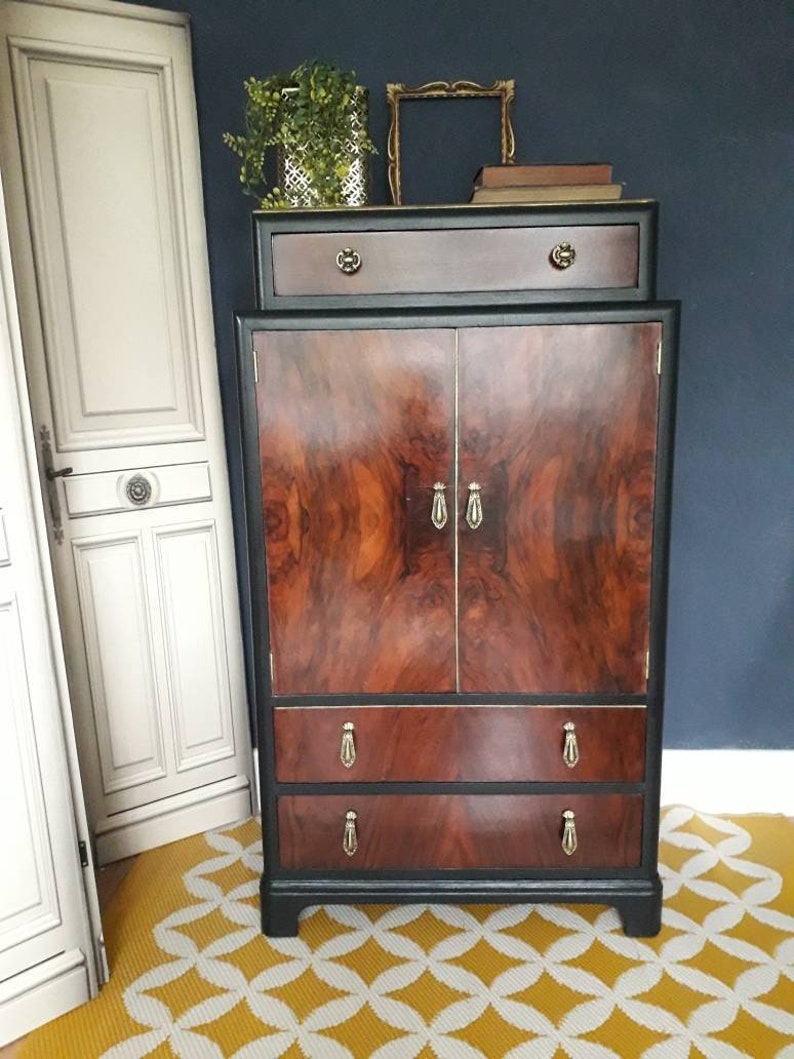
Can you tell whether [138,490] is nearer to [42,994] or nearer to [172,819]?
[172,819]

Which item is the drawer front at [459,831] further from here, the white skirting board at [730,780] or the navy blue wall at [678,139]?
the navy blue wall at [678,139]

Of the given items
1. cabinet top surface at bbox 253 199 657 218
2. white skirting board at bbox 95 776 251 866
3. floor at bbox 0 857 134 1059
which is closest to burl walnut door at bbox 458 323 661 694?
cabinet top surface at bbox 253 199 657 218

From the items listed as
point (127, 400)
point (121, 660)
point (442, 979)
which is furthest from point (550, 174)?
point (442, 979)

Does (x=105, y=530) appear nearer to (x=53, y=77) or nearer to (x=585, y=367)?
Result: (x=53, y=77)

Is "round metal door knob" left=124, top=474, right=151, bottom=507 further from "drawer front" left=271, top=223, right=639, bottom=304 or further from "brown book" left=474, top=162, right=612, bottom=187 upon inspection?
"brown book" left=474, top=162, right=612, bottom=187

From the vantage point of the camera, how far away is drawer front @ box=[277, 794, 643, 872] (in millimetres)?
1779

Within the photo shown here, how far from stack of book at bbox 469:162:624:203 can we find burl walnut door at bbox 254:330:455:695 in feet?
1.04

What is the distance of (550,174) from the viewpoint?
63.2 inches

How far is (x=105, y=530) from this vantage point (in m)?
2.05

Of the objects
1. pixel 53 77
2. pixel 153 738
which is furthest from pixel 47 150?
pixel 153 738

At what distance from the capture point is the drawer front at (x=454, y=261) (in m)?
1.59

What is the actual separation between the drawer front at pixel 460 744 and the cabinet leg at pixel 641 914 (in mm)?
273

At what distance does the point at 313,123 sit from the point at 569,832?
60.5 inches

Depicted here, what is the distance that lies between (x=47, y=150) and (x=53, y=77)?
160mm
